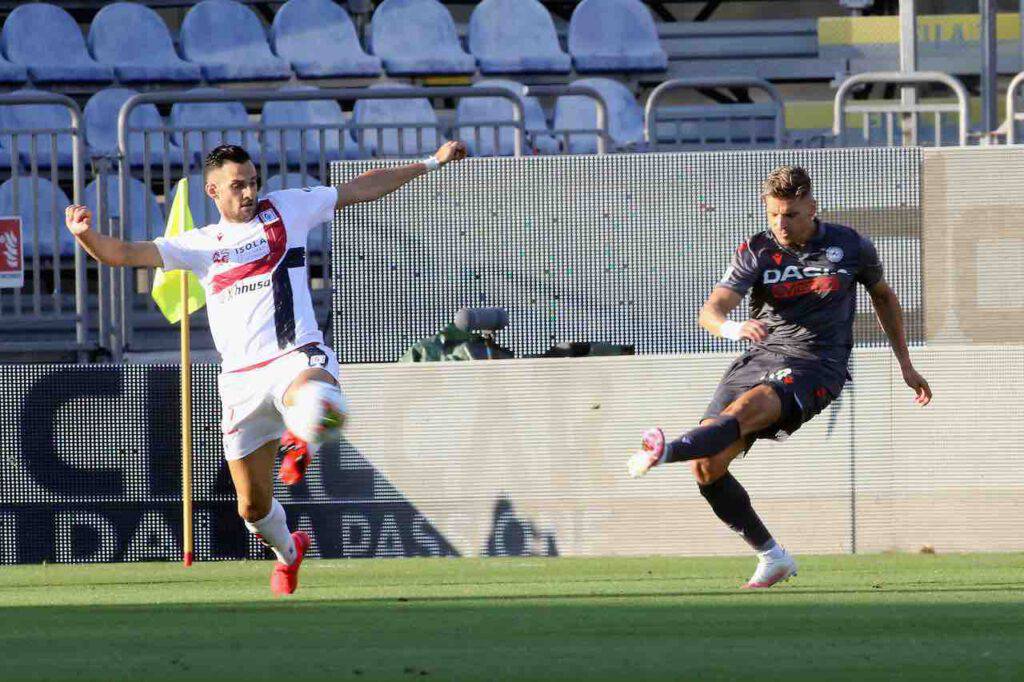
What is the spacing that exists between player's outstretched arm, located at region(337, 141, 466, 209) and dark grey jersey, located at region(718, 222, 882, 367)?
146 cm

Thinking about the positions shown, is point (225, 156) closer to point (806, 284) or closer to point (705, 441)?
point (705, 441)

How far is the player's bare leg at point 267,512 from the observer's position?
775 cm

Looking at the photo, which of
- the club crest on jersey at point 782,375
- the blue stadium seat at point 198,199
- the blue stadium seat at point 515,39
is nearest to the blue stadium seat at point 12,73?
the blue stadium seat at point 515,39

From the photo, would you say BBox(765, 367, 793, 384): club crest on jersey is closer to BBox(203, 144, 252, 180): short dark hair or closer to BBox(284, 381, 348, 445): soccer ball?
BBox(284, 381, 348, 445): soccer ball

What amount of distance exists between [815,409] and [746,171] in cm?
376

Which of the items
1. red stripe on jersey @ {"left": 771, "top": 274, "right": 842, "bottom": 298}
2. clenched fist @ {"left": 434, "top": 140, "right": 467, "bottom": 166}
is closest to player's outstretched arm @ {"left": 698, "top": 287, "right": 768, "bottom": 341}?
red stripe on jersey @ {"left": 771, "top": 274, "right": 842, "bottom": 298}

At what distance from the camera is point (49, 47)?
66.3 ft

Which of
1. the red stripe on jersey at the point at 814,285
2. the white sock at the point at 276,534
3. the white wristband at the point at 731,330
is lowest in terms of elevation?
the white sock at the point at 276,534

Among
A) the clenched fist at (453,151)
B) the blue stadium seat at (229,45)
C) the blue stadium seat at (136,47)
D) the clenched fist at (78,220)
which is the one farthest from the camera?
the blue stadium seat at (229,45)

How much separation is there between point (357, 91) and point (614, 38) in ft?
31.9

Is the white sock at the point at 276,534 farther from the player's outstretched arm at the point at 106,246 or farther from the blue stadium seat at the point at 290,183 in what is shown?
the blue stadium seat at the point at 290,183

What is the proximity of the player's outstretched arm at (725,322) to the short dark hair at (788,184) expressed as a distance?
48 cm

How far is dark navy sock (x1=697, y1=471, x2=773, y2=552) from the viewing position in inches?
298

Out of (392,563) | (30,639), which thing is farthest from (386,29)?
(30,639)
